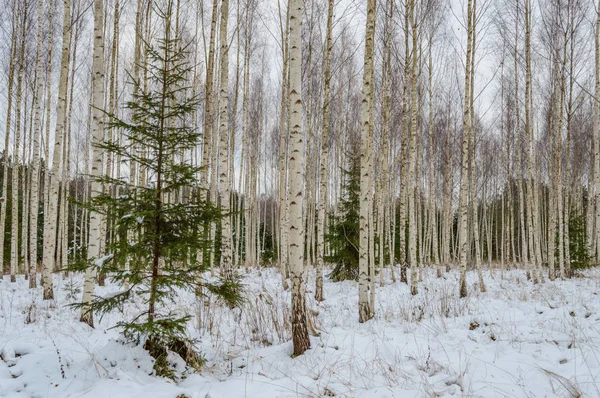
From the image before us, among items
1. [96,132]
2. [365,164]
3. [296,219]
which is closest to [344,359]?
[296,219]

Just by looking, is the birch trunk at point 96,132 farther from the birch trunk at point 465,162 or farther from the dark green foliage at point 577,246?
the dark green foliage at point 577,246

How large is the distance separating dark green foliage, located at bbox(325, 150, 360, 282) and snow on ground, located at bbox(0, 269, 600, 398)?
4.71 m

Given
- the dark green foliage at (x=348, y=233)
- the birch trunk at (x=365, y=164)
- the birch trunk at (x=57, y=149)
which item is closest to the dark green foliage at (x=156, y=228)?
the birch trunk at (x=365, y=164)

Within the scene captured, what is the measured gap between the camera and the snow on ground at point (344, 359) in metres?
2.96

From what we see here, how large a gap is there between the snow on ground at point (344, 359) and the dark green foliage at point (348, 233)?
4.71 metres

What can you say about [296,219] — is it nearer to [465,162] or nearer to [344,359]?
[344,359]

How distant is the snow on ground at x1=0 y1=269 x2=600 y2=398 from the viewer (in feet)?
9.70

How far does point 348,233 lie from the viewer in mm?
10234

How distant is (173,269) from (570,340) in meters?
4.69

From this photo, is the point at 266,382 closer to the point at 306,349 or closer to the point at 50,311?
the point at 306,349

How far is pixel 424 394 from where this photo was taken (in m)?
2.94

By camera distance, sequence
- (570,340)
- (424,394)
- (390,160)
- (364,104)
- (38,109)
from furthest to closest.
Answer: (390,160) → (38,109) → (364,104) → (570,340) → (424,394)

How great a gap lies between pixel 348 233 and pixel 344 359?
6.63m

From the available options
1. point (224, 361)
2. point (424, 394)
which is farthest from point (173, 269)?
point (424, 394)
